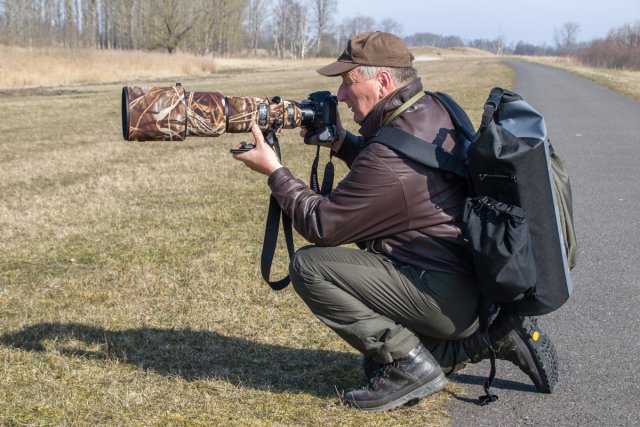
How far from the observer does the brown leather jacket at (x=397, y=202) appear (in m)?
3.16

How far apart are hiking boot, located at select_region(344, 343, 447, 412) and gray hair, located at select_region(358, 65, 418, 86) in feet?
3.79

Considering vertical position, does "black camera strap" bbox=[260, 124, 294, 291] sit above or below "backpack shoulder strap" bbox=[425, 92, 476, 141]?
below

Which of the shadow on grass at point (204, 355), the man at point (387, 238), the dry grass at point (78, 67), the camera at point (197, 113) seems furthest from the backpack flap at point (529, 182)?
the dry grass at point (78, 67)

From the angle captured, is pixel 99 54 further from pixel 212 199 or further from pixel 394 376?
pixel 394 376

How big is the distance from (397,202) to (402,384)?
0.82m

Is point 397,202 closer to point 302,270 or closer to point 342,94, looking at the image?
point 302,270

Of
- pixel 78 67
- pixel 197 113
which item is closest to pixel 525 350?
pixel 197 113

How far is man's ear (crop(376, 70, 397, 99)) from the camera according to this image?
130 inches

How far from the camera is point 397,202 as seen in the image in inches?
125

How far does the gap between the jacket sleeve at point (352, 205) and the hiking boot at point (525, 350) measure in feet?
2.36

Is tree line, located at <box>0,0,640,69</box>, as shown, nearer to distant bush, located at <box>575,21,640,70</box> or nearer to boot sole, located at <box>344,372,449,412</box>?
distant bush, located at <box>575,21,640,70</box>

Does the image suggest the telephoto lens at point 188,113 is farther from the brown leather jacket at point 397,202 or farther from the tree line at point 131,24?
the tree line at point 131,24

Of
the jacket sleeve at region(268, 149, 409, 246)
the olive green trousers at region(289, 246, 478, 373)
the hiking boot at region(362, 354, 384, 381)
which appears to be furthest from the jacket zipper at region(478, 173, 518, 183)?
the hiking boot at region(362, 354, 384, 381)

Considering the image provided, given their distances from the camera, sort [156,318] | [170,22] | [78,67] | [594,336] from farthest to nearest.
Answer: [170,22]
[78,67]
[156,318]
[594,336]
